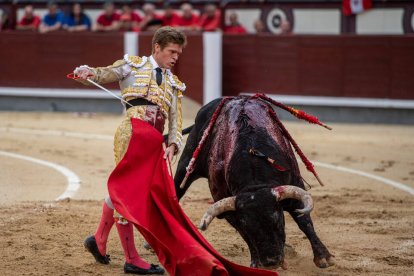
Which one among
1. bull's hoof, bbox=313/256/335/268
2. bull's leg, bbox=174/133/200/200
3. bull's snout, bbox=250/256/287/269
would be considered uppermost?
bull's leg, bbox=174/133/200/200

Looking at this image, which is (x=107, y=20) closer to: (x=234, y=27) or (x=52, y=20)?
(x=52, y=20)

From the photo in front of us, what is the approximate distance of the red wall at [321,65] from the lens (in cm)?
1066

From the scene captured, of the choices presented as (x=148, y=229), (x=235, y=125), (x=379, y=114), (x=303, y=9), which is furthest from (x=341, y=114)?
(x=148, y=229)

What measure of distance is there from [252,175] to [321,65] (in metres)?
7.05

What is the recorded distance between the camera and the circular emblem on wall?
11.9 metres

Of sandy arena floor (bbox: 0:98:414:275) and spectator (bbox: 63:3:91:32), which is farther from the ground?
spectator (bbox: 63:3:91:32)

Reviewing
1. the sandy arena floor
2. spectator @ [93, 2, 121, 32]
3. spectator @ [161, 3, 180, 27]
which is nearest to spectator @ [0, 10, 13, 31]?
spectator @ [93, 2, 121, 32]

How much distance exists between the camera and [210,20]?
11.6 metres

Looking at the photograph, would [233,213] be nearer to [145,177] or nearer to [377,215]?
[145,177]

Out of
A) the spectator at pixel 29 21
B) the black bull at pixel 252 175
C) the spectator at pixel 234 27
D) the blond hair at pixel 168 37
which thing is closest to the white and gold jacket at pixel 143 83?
the blond hair at pixel 168 37

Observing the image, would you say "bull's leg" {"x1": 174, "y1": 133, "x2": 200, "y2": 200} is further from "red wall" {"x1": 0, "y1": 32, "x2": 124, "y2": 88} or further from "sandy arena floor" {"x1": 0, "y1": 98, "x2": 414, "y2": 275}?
"red wall" {"x1": 0, "y1": 32, "x2": 124, "y2": 88}

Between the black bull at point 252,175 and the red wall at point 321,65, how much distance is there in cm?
614

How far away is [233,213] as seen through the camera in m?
3.97

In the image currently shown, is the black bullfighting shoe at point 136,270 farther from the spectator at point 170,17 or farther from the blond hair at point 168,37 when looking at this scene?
the spectator at point 170,17
